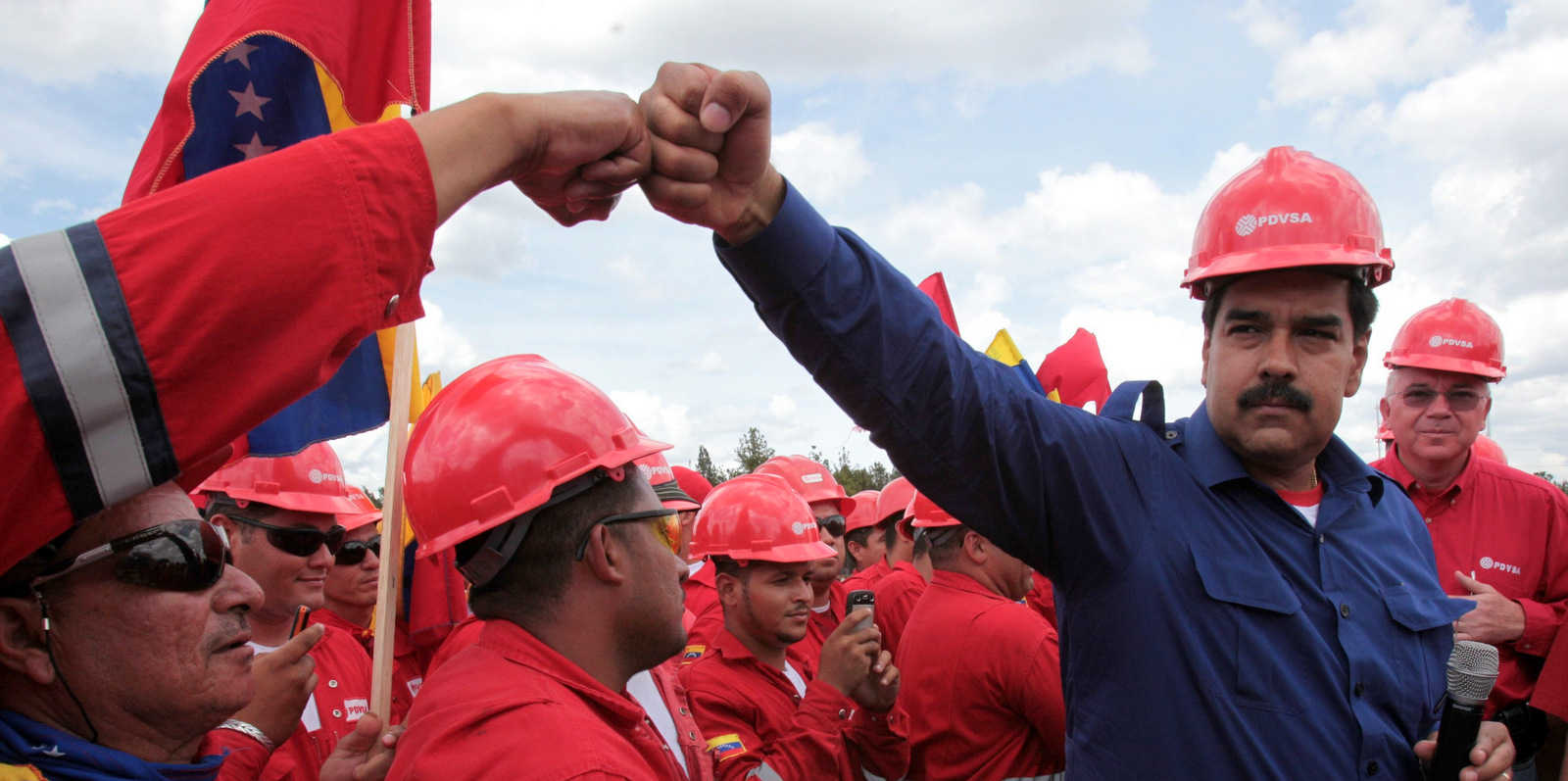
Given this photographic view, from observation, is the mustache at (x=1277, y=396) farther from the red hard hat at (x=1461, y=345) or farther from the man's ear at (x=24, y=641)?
the red hard hat at (x=1461, y=345)

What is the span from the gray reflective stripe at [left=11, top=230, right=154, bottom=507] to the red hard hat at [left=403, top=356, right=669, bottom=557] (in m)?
1.19

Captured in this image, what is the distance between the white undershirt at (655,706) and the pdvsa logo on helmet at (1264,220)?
2179 mm

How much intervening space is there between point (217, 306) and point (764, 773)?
118 inches

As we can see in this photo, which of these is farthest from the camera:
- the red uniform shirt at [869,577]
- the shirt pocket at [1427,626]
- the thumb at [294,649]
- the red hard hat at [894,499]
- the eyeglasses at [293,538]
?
the red hard hat at [894,499]

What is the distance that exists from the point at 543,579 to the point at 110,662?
3.06ft

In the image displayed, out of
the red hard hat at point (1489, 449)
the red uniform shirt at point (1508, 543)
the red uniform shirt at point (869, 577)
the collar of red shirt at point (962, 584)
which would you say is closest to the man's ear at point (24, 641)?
the collar of red shirt at point (962, 584)

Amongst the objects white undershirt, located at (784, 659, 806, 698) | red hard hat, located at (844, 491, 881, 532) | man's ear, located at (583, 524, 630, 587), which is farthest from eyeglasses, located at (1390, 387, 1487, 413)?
red hard hat, located at (844, 491, 881, 532)

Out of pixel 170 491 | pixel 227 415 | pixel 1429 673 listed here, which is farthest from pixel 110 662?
pixel 1429 673

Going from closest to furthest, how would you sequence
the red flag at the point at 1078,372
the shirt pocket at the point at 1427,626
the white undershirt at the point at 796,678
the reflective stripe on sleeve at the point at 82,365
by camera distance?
1. the reflective stripe on sleeve at the point at 82,365
2. the shirt pocket at the point at 1427,626
3. the white undershirt at the point at 796,678
4. the red flag at the point at 1078,372

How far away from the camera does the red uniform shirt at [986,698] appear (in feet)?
14.0

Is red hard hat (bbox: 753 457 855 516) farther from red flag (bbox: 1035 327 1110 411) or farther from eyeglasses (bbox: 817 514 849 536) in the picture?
red flag (bbox: 1035 327 1110 411)

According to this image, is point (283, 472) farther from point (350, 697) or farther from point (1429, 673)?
point (1429, 673)

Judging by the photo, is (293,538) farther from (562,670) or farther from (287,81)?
(562,670)

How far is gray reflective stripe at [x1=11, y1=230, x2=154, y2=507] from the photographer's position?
1200mm
